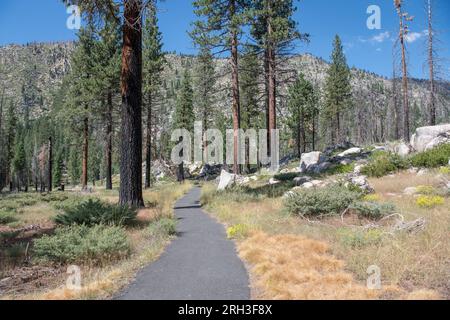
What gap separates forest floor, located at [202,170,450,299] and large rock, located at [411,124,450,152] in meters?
13.1

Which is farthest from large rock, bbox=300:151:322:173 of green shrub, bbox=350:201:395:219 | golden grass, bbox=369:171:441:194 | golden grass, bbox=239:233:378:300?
golden grass, bbox=239:233:378:300

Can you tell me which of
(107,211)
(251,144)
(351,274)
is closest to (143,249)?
(107,211)

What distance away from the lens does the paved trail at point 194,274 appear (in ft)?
15.8

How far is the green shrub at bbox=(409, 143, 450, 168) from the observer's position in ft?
56.1

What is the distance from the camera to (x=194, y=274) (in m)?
5.75

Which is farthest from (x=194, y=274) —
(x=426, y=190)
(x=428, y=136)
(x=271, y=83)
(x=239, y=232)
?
(x=428, y=136)

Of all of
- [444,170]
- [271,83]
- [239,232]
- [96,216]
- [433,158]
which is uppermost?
[271,83]

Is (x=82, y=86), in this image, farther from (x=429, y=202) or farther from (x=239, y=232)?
(x=429, y=202)

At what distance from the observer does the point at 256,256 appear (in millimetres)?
6484

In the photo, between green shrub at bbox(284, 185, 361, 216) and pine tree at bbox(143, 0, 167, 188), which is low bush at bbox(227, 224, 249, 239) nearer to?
green shrub at bbox(284, 185, 361, 216)

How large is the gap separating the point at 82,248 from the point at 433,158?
57.5 feet

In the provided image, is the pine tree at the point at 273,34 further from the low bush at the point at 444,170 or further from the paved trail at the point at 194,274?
the paved trail at the point at 194,274
